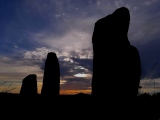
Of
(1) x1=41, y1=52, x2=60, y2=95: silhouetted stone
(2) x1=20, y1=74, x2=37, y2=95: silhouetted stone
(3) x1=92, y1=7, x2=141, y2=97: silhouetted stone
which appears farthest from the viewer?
(2) x1=20, y1=74, x2=37, y2=95: silhouetted stone

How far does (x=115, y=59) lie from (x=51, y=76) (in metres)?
8.06

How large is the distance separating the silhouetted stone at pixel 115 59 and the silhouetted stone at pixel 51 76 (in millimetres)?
7061

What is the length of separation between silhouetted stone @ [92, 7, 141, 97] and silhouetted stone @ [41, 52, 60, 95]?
706cm

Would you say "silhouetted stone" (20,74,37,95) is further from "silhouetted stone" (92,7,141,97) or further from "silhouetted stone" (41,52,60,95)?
"silhouetted stone" (92,7,141,97)

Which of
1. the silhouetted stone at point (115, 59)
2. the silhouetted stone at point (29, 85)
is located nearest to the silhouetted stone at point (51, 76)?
the silhouetted stone at point (29, 85)

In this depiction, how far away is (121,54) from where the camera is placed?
320 inches

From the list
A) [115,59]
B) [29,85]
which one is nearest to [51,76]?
[29,85]

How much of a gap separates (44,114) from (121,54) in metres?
3.31

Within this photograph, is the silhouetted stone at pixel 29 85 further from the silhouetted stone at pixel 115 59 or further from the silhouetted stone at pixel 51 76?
the silhouetted stone at pixel 115 59

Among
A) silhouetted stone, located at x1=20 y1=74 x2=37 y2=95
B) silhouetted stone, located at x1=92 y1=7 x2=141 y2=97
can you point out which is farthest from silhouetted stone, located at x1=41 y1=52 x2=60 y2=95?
silhouetted stone, located at x1=92 y1=7 x2=141 y2=97

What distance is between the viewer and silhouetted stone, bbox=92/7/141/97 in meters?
7.97

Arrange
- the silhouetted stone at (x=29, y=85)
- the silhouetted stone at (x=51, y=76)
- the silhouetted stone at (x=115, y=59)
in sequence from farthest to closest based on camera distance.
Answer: the silhouetted stone at (x=29, y=85) → the silhouetted stone at (x=51, y=76) → the silhouetted stone at (x=115, y=59)

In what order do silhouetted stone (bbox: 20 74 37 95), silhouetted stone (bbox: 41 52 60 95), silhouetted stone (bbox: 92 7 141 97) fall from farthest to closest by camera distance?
silhouetted stone (bbox: 20 74 37 95), silhouetted stone (bbox: 41 52 60 95), silhouetted stone (bbox: 92 7 141 97)

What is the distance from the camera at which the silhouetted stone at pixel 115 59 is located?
797 centimetres
